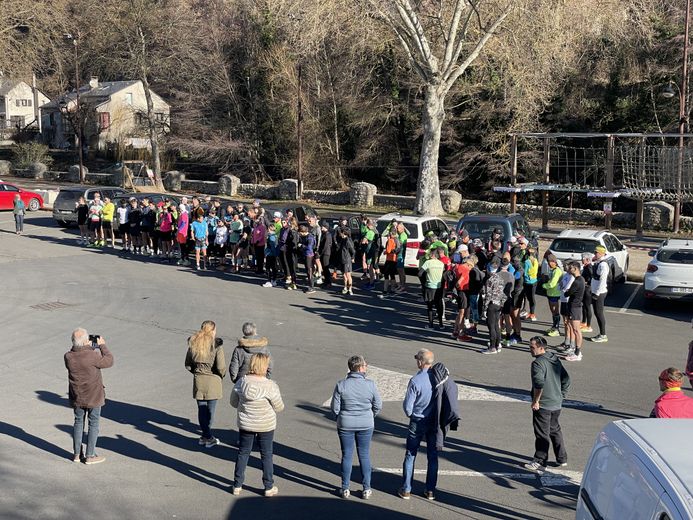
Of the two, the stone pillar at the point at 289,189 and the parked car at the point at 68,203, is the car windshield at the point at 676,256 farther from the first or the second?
the stone pillar at the point at 289,189

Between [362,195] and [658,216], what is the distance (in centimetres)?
1343

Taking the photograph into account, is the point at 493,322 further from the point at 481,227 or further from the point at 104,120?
the point at 104,120

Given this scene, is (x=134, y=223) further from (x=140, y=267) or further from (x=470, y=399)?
(x=470, y=399)

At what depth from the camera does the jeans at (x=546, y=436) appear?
8.80 meters

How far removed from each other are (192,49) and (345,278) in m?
32.2

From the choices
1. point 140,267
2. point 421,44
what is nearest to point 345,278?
point 140,267

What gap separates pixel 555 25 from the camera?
1118 inches

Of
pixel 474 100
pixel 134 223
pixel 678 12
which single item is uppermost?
pixel 678 12

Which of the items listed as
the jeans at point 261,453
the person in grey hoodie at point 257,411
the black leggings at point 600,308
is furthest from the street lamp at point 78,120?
the jeans at point 261,453

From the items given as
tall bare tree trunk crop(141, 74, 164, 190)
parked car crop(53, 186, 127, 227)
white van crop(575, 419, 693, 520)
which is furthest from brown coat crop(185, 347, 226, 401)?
tall bare tree trunk crop(141, 74, 164, 190)

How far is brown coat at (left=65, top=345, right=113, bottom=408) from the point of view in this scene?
889cm

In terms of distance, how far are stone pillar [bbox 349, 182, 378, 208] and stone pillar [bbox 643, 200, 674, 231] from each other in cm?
1272

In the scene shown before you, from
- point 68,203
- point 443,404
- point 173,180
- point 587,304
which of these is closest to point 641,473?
point 443,404

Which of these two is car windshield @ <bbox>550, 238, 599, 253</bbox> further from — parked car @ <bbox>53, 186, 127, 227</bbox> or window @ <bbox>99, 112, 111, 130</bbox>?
window @ <bbox>99, 112, 111, 130</bbox>
